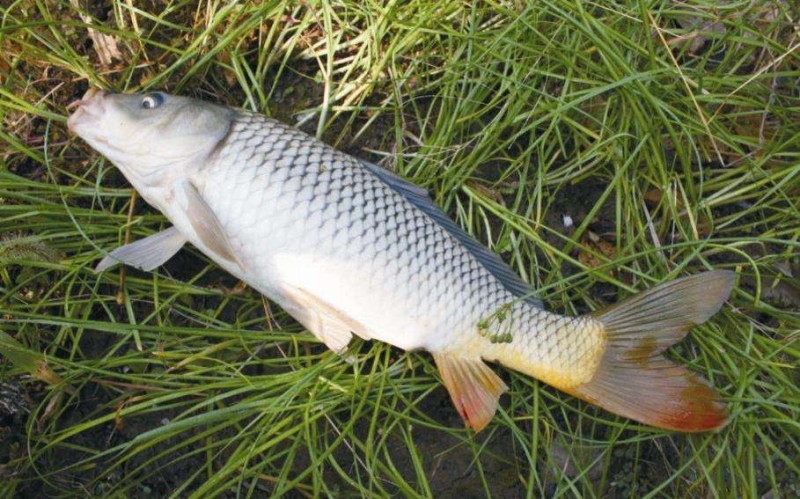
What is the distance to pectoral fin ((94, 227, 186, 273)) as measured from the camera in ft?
7.47

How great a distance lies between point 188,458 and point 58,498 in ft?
1.39

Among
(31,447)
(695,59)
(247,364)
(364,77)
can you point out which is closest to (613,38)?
(695,59)

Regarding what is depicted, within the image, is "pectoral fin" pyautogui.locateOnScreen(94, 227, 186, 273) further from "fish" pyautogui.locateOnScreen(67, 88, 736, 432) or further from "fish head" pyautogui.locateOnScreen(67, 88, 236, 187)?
"fish head" pyautogui.locateOnScreen(67, 88, 236, 187)

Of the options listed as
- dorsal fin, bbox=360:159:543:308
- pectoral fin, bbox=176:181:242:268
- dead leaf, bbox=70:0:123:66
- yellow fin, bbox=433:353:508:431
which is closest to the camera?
pectoral fin, bbox=176:181:242:268

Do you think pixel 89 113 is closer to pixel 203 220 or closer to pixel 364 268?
pixel 203 220

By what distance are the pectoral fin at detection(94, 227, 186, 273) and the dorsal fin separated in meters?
0.71

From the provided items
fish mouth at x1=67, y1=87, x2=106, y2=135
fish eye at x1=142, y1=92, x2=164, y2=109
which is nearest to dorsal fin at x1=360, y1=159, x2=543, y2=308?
fish eye at x1=142, y1=92, x2=164, y2=109

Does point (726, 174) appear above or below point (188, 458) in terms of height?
above

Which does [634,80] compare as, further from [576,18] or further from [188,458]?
[188,458]

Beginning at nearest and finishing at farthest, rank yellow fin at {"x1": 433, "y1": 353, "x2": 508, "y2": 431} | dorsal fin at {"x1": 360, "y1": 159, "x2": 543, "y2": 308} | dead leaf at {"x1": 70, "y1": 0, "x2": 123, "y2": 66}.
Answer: yellow fin at {"x1": 433, "y1": 353, "x2": 508, "y2": 431}, dorsal fin at {"x1": 360, "y1": 159, "x2": 543, "y2": 308}, dead leaf at {"x1": 70, "y1": 0, "x2": 123, "y2": 66}

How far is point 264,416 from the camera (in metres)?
2.34

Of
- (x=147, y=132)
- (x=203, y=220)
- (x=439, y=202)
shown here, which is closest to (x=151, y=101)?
(x=147, y=132)

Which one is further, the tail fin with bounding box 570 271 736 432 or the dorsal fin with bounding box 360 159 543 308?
the dorsal fin with bounding box 360 159 543 308

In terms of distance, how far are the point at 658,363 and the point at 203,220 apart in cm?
156
